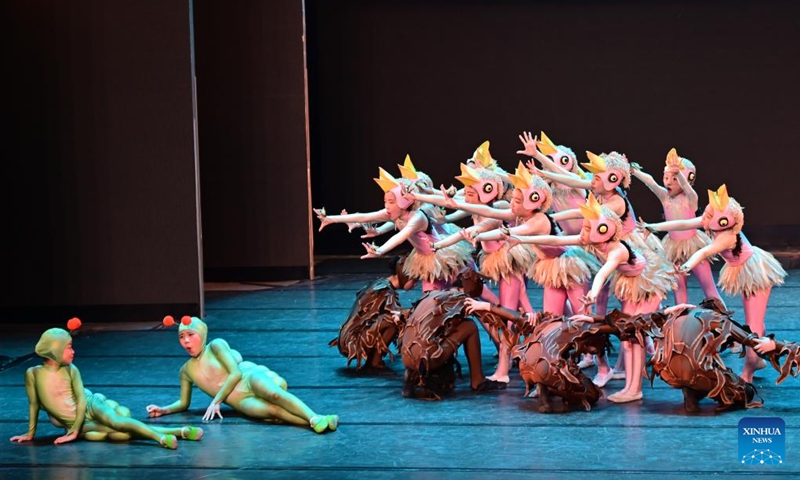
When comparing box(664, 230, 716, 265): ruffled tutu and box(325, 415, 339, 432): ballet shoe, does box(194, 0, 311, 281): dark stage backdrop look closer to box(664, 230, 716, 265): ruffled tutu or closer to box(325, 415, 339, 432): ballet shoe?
box(664, 230, 716, 265): ruffled tutu

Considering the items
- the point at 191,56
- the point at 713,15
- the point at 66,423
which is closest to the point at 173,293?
the point at 191,56

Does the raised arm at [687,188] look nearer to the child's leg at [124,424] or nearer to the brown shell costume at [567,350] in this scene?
the brown shell costume at [567,350]

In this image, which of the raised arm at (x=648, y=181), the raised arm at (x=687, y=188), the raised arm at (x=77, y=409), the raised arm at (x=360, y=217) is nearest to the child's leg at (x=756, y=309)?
the raised arm at (x=687, y=188)

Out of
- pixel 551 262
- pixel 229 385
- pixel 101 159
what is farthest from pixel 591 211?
pixel 101 159

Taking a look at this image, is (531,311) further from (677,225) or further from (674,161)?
(674,161)

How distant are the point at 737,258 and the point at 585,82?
17.6 feet

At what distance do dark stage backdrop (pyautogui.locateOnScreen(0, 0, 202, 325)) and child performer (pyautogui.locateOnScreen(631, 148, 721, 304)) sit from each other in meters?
2.84

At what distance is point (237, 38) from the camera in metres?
8.94

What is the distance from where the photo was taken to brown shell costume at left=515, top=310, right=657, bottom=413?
15.0ft

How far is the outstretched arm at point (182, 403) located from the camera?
4680mm

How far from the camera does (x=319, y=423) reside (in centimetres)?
442

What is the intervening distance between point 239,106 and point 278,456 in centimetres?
527

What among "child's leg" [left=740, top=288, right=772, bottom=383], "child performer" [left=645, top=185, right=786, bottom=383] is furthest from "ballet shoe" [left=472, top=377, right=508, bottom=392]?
"child's leg" [left=740, top=288, right=772, bottom=383]

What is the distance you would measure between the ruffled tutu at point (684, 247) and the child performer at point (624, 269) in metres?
1.05
